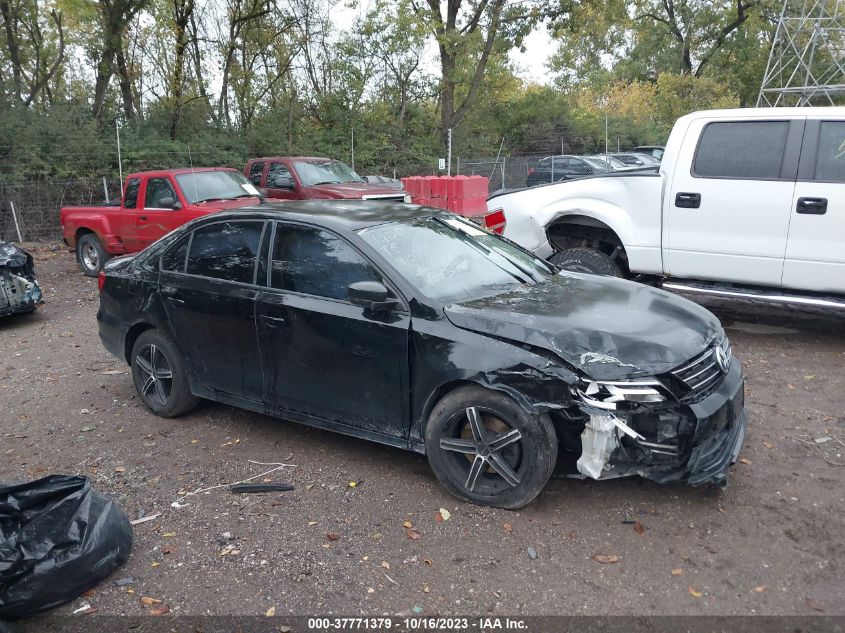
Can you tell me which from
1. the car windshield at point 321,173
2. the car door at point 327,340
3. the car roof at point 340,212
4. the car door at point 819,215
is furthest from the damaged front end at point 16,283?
the car door at point 819,215

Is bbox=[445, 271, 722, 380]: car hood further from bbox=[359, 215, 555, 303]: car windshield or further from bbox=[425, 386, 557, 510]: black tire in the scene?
bbox=[425, 386, 557, 510]: black tire

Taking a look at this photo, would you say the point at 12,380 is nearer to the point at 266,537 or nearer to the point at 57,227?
the point at 266,537

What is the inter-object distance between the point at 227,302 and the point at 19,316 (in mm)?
6146

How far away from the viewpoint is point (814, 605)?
9.71ft

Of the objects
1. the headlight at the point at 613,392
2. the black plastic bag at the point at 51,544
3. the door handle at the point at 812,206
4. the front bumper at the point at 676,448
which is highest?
the door handle at the point at 812,206

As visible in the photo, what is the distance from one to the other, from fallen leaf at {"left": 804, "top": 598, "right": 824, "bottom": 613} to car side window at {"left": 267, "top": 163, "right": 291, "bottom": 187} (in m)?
12.3

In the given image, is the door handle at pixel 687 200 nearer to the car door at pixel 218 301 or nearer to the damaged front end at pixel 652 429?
the damaged front end at pixel 652 429

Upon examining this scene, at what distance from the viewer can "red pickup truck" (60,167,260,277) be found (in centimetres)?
1084

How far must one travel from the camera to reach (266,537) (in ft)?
12.0

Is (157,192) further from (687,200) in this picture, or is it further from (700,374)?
(700,374)

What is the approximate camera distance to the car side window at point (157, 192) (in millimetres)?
11000

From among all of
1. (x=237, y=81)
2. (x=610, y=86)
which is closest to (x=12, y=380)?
(x=237, y=81)

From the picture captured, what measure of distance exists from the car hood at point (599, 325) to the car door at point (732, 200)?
2.29m

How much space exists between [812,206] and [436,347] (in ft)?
13.3
